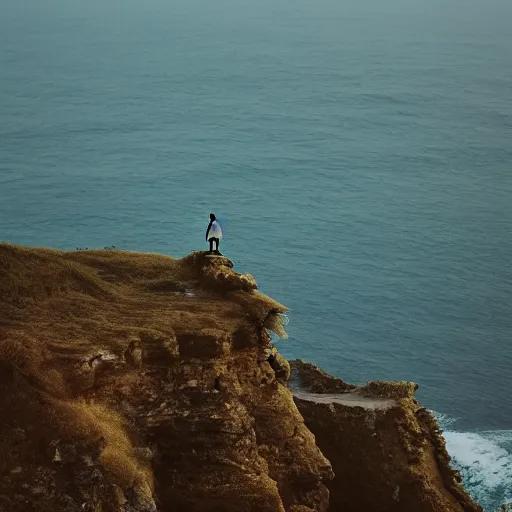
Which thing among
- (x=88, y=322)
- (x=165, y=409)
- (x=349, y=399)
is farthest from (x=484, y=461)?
(x=88, y=322)

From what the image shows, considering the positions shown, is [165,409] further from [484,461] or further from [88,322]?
[484,461]

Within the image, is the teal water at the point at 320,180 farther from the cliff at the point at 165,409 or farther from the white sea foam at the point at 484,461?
the cliff at the point at 165,409

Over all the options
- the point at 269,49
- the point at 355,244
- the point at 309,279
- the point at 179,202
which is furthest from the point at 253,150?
the point at 269,49

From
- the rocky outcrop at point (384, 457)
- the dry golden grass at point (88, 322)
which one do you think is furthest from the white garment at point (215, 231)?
the rocky outcrop at point (384, 457)

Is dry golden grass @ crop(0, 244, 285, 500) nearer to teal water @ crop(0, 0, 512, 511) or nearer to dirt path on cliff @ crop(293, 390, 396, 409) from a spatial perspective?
dirt path on cliff @ crop(293, 390, 396, 409)

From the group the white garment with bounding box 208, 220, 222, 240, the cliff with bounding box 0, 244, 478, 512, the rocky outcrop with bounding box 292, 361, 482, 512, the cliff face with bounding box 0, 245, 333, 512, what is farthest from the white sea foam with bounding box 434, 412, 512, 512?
the white garment with bounding box 208, 220, 222, 240

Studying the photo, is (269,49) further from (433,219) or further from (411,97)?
(433,219)

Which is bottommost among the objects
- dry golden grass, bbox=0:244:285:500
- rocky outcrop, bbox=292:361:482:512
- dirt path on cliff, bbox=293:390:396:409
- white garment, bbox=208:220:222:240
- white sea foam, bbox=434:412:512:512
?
white sea foam, bbox=434:412:512:512
